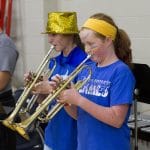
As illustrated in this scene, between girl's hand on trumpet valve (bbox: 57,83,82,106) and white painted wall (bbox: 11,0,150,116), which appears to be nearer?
girl's hand on trumpet valve (bbox: 57,83,82,106)

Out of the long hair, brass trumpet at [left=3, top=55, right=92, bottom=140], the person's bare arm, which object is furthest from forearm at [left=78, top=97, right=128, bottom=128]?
the person's bare arm

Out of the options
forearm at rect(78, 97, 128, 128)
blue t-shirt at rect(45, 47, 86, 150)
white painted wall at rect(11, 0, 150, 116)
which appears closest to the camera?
forearm at rect(78, 97, 128, 128)

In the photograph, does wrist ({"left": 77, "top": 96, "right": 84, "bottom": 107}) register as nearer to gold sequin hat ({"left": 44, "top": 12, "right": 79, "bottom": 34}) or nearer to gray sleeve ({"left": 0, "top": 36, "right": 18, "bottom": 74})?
gold sequin hat ({"left": 44, "top": 12, "right": 79, "bottom": 34})

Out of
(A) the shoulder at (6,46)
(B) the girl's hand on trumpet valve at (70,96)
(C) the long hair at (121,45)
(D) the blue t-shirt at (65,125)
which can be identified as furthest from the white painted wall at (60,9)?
(B) the girl's hand on trumpet valve at (70,96)

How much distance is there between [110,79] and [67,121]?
44 cm

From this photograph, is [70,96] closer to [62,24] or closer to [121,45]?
[121,45]

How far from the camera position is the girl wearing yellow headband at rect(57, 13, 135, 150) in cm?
161

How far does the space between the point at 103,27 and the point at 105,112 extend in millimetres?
368

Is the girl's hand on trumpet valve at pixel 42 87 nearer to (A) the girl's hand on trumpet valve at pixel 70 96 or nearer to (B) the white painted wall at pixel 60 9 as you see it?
(A) the girl's hand on trumpet valve at pixel 70 96

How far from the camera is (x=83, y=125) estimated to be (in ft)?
5.68

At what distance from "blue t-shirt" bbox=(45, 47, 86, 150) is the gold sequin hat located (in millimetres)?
109

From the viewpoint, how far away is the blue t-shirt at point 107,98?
1625mm

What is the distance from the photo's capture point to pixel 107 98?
1649 mm

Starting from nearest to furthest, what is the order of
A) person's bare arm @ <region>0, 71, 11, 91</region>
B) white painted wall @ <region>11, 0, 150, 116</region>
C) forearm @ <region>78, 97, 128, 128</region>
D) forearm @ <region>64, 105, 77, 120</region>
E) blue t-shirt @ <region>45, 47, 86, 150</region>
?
forearm @ <region>78, 97, 128, 128</region>
forearm @ <region>64, 105, 77, 120</region>
blue t-shirt @ <region>45, 47, 86, 150</region>
person's bare arm @ <region>0, 71, 11, 91</region>
white painted wall @ <region>11, 0, 150, 116</region>
